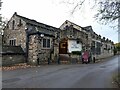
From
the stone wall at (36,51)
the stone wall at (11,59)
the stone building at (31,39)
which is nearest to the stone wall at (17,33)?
the stone building at (31,39)

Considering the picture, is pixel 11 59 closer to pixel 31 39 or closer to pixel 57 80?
pixel 31 39

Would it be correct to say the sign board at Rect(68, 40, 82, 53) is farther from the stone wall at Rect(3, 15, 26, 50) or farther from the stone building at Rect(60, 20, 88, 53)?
the stone wall at Rect(3, 15, 26, 50)

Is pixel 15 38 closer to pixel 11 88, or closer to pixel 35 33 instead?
pixel 35 33

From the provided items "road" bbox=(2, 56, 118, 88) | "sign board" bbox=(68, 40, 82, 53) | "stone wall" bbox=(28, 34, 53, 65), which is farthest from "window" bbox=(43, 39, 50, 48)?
"road" bbox=(2, 56, 118, 88)

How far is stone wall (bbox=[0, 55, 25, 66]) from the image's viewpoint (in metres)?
24.5

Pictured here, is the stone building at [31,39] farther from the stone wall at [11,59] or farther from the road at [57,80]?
the road at [57,80]

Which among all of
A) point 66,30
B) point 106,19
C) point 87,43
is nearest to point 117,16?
point 106,19

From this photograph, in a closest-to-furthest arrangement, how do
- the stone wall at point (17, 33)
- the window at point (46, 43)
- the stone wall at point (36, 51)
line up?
the stone wall at point (36, 51), the window at point (46, 43), the stone wall at point (17, 33)

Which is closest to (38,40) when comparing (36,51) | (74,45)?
(36,51)

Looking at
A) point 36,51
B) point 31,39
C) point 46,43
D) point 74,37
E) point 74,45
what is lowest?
point 36,51

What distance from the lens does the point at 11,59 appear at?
2553cm

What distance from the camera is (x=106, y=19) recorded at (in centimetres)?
1368

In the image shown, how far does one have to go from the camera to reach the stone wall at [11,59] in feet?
80.4

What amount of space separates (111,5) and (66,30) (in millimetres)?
24735
